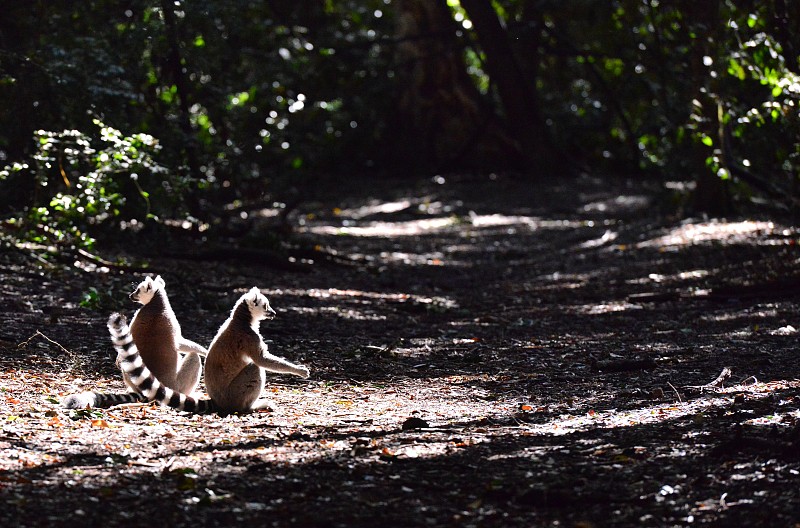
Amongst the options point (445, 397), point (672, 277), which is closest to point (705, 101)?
point (672, 277)

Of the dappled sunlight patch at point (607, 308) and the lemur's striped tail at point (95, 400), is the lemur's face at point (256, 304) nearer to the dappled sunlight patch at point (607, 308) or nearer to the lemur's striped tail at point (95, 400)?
the lemur's striped tail at point (95, 400)

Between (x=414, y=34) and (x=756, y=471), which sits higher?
(x=414, y=34)

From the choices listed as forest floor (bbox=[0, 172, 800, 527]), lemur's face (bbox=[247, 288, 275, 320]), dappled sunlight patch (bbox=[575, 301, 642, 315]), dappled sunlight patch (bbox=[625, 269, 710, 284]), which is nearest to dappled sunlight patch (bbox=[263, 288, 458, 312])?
forest floor (bbox=[0, 172, 800, 527])

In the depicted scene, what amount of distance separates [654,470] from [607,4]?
18868 mm

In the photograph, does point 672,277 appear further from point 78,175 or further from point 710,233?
point 78,175

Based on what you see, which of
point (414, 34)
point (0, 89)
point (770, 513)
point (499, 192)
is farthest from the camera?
point (414, 34)

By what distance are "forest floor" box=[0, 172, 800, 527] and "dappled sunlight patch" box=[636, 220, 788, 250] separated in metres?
0.07

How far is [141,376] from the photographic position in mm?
5898

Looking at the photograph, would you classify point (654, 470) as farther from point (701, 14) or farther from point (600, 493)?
point (701, 14)

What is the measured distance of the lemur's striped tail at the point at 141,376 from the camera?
572cm

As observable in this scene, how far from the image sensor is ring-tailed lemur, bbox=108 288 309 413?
6.01 meters

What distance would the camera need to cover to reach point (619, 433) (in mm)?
5605

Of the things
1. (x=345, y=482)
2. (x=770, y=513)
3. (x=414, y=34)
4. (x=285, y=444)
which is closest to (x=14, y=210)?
(x=285, y=444)

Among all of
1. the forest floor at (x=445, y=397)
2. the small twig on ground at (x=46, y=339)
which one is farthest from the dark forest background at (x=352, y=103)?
the small twig on ground at (x=46, y=339)
